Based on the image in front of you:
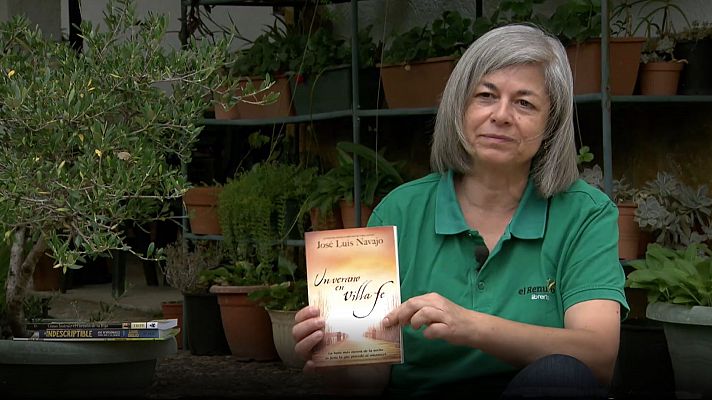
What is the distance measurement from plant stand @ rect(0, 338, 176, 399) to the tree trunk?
0.19 meters

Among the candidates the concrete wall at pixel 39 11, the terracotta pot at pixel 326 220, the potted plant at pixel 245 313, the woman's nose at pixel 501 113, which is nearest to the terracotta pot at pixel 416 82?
the terracotta pot at pixel 326 220

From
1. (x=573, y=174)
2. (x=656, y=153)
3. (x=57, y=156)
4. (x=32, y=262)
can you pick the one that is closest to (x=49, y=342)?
(x=32, y=262)

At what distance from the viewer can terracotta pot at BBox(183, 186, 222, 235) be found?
5.61 m

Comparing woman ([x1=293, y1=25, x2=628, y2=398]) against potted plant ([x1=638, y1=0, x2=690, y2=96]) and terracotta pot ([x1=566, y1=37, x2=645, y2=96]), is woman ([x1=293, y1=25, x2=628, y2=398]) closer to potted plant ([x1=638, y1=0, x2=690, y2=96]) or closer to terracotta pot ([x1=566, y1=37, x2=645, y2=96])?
terracotta pot ([x1=566, y1=37, x2=645, y2=96])

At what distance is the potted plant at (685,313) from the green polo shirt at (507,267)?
1.41 meters

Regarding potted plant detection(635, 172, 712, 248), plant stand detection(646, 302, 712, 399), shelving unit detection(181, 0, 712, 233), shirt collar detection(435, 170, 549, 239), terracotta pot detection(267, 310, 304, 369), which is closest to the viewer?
shirt collar detection(435, 170, 549, 239)

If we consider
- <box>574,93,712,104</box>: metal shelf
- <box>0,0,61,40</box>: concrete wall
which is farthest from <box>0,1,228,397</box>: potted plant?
<box>0,0,61,40</box>: concrete wall

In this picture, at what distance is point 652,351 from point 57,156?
7.75ft

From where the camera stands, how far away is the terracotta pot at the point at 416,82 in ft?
15.8

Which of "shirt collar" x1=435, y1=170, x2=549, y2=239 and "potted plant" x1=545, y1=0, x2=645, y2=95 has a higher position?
"potted plant" x1=545, y1=0, x2=645, y2=95

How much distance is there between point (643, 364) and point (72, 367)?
215cm

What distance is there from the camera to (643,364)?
4.28 metres

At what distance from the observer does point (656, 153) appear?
190 inches

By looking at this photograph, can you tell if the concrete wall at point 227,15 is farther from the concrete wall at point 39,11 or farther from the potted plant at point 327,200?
the potted plant at point 327,200
